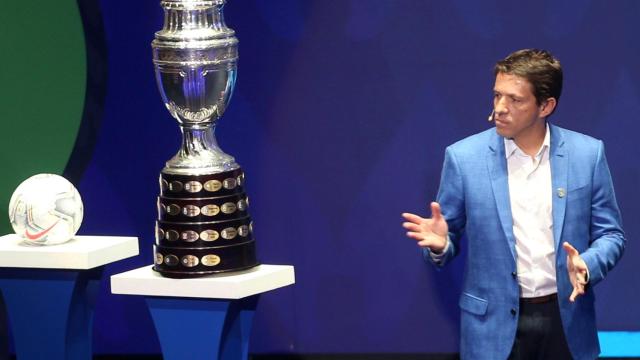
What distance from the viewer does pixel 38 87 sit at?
6.09 metres

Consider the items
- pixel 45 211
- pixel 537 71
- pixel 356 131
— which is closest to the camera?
pixel 537 71

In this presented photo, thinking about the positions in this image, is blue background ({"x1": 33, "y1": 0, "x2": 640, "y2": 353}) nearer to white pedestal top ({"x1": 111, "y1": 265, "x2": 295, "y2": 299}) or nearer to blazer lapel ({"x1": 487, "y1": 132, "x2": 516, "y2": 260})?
blazer lapel ({"x1": 487, "y1": 132, "x2": 516, "y2": 260})

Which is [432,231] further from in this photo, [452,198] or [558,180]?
[558,180]

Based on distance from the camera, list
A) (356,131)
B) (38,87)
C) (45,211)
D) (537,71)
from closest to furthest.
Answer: (537,71), (45,211), (356,131), (38,87)

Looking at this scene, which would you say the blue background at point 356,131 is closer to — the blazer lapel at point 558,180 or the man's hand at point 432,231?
the blazer lapel at point 558,180

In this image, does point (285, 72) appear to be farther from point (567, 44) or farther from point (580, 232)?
point (580, 232)

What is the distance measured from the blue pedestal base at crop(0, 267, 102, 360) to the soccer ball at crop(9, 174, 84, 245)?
14 cm

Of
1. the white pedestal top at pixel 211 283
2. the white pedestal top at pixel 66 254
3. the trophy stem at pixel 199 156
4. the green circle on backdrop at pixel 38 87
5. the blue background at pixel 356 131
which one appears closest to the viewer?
the white pedestal top at pixel 211 283

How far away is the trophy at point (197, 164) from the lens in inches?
164

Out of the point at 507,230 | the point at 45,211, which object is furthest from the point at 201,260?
the point at 507,230

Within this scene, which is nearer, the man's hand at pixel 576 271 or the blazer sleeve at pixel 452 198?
the man's hand at pixel 576 271

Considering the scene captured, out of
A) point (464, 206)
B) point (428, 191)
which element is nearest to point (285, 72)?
point (428, 191)

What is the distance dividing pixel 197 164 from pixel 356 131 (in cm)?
188

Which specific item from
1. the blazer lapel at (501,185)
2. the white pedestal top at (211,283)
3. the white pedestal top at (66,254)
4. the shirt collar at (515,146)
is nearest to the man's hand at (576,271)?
the blazer lapel at (501,185)
